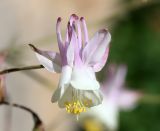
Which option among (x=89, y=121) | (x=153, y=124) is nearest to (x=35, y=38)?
(x=89, y=121)

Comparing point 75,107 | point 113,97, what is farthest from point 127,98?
point 75,107

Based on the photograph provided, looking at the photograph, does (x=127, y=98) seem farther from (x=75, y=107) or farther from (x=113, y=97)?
(x=75, y=107)

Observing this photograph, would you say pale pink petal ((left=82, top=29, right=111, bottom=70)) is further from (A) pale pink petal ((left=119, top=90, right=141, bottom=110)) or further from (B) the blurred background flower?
(A) pale pink petal ((left=119, top=90, right=141, bottom=110))

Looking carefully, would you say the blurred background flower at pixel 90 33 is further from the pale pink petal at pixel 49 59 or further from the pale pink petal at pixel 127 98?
the pale pink petal at pixel 49 59

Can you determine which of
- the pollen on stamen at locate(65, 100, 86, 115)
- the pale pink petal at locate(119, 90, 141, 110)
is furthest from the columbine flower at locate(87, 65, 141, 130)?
the pollen on stamen at locate(65, 100, 86, 115)

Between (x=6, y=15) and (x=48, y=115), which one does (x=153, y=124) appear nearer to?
(x=48, y=115)

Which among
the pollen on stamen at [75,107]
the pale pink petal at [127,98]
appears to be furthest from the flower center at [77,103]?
the pale pink petal at [127,98]
